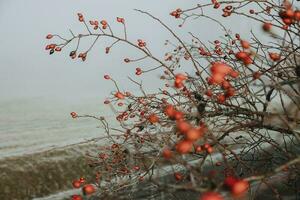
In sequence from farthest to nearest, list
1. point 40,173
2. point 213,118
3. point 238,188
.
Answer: point 40,173
point 213,118
point 238,188

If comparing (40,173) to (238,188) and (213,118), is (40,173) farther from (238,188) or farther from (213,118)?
(238,188)

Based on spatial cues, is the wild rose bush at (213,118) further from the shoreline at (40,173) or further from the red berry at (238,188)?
the shoreline at (40,173)

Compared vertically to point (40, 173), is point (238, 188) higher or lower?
lower

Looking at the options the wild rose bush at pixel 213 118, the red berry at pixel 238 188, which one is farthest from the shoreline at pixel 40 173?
the red berry at pixel 238 188

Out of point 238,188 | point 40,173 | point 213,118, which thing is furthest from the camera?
point 40,173

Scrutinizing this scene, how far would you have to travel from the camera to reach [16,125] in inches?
1330

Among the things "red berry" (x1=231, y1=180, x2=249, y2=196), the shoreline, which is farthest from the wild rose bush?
the shoreline

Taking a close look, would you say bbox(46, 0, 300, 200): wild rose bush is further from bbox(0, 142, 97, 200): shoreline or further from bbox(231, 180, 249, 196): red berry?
bbox(0, 142, 97, 200): shoreline

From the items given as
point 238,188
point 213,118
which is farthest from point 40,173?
point 238,188

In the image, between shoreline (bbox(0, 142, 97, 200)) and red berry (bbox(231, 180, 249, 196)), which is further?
shoreline (bbox(0, 142, 97, 200))

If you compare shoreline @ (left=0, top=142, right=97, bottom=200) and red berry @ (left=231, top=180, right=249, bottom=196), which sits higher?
shoreline @ (left=0, top=142, right=97, bottom=200)

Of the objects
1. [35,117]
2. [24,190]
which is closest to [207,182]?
[24,190]

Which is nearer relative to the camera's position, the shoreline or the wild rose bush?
the wild rose bush

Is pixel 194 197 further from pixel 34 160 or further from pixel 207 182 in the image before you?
pixel 207 182
